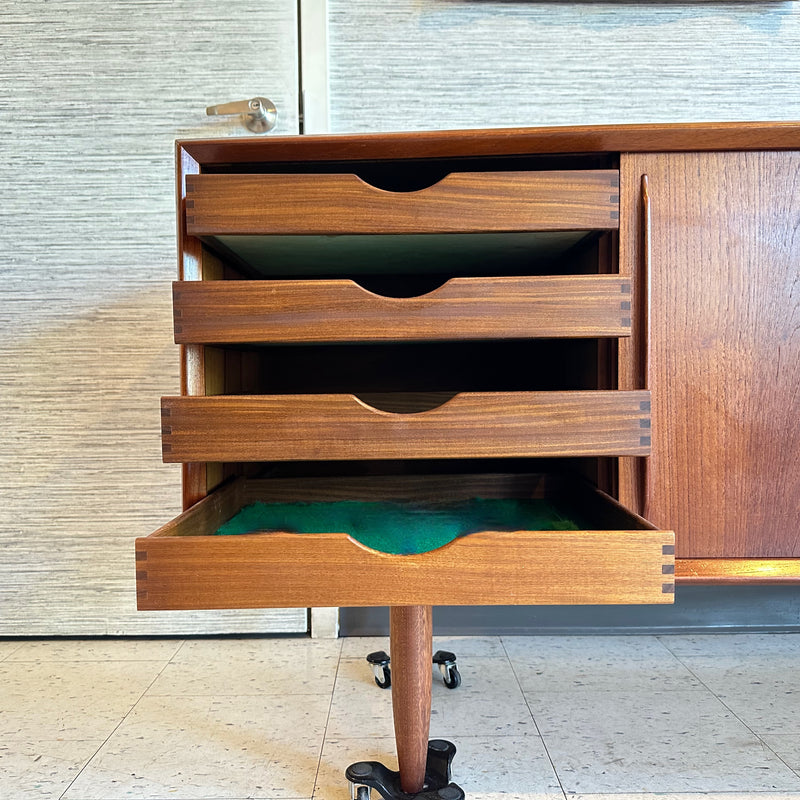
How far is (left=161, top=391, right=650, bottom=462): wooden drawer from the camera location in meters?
0.66

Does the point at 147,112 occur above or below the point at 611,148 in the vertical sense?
above

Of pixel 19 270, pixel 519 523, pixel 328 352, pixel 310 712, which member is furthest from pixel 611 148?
pixel 19 270

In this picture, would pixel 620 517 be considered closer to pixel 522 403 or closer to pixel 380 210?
pixel 522 403

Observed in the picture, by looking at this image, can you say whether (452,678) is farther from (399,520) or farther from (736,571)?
(736,571)

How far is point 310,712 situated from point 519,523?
44cm

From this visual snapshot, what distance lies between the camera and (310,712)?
3.34 ft

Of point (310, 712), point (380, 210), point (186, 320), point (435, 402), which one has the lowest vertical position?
point (310, 712)

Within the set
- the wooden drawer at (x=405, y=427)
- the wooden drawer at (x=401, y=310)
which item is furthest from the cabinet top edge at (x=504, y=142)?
the wooden drawer at (x=405, y=427)

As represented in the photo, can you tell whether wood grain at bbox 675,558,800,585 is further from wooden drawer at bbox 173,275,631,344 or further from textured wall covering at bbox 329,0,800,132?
textured wall covering at bbox 329,0,800,132

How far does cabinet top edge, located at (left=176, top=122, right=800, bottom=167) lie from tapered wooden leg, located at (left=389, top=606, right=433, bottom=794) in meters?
0.48

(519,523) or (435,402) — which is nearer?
(519,523)

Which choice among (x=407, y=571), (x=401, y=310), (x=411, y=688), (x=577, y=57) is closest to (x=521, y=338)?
(x=401, y=310)

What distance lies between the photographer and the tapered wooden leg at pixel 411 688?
77 centimetres

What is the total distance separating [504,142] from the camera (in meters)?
Result: 0.71
